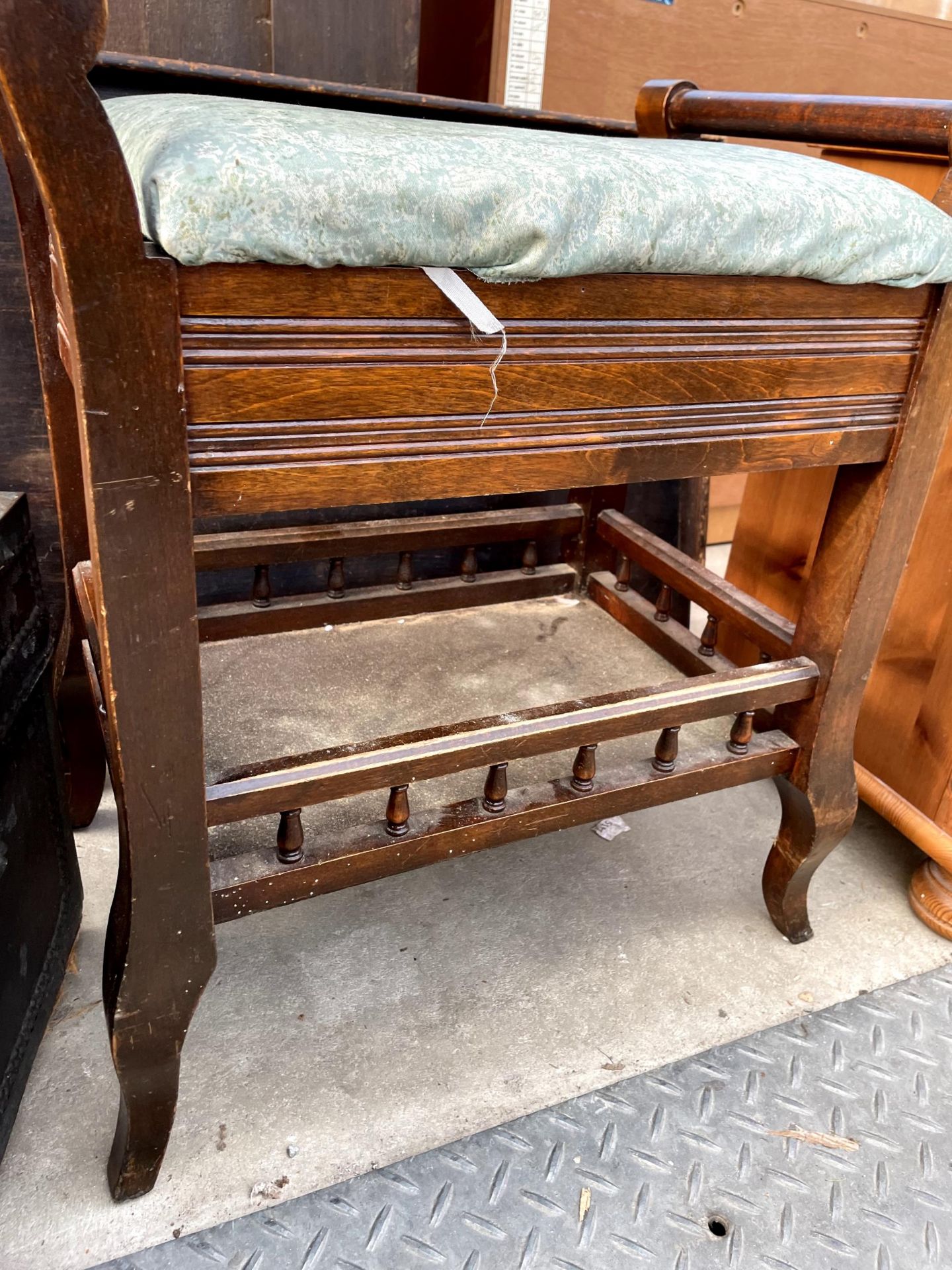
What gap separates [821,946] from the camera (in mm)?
1130

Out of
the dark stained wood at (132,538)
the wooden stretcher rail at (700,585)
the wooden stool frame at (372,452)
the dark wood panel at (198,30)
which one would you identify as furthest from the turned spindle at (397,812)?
the dark wood panel at (198,30)

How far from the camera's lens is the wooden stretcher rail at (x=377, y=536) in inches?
42.3

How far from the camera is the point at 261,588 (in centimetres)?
110

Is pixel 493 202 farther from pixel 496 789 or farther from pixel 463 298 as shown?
pixel 496 789

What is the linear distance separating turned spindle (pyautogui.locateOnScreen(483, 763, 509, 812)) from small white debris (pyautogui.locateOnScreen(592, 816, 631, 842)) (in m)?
0.48

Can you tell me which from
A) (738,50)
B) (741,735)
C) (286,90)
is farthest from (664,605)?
(738,50)

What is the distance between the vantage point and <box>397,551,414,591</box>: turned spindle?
1182 millimetres

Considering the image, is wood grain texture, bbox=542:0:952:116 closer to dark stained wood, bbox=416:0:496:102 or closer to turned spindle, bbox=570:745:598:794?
dark stained wood, bbox=416:0:496:102

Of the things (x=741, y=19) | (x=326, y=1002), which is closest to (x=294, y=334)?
(x=326, y=1002)

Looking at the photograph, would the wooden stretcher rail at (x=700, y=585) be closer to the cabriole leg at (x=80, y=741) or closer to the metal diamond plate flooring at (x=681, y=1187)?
the metal diamond plate flooring at (x=681, y=1187)

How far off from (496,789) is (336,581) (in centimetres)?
43

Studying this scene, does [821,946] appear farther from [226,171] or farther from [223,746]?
[226,171]

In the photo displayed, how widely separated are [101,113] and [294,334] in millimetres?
143

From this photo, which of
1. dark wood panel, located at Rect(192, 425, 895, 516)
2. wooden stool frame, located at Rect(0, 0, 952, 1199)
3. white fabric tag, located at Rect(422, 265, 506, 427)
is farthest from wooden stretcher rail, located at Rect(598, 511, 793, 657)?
white fabric tag, located at Rect(422, 265, 506, 427)
